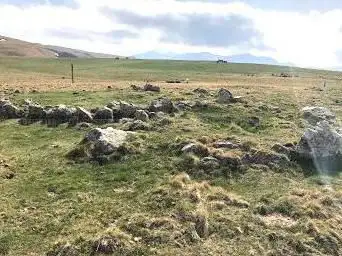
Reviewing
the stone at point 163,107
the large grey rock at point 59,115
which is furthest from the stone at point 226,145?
the large grey rock at point 59,115

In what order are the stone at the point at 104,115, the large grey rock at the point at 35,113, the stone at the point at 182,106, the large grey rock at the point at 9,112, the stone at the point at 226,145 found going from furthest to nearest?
the large grey rock at the point at 9,112 → the stone at the point at 182,106 → the large grey rock at the point at 35,113 → the stone at the point at 104,115 → the stone at the point at 226,145

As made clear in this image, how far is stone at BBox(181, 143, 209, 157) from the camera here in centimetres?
2958

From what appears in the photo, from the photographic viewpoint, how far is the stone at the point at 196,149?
1164 inches

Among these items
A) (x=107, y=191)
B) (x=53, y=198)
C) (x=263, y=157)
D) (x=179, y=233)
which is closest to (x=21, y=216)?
(x=53, y=198)

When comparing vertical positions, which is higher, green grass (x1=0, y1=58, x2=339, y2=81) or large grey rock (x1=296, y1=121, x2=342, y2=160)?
large grey rock (x1=296, y1=121, x2=342, y2=160)

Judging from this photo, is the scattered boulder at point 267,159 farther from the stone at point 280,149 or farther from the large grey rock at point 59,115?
the large grey rock at point 59,115

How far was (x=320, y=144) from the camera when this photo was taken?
3103 centimetres

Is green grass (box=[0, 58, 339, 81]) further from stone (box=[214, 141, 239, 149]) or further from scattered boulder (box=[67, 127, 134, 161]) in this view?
stone (box=[214, 141, 239, 149])

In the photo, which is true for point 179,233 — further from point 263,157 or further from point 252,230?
point 263,157

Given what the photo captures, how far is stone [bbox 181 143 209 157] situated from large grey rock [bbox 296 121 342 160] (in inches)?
211

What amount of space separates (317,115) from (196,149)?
15.7 m

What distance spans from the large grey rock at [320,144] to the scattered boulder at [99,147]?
10095 mm

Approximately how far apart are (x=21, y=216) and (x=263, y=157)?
43.7 ft

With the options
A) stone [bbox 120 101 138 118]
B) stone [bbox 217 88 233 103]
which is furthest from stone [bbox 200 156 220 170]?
stone [bbox 217 88 233 103]
